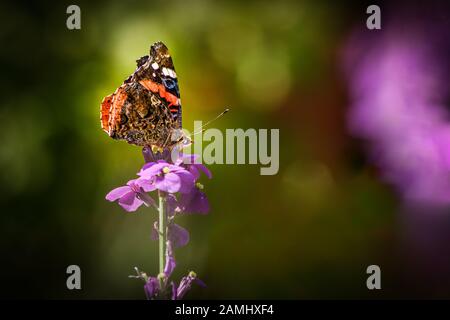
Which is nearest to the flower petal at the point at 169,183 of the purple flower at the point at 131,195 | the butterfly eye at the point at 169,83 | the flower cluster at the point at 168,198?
the flower cluster at the point at 168,198

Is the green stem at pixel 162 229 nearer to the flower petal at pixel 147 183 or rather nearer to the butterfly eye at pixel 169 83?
the flower petal at pixel 147 183

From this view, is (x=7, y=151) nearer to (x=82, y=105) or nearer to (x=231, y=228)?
(x=82, y=105)

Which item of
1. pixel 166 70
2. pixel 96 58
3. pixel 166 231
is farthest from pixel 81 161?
pixel 166 231

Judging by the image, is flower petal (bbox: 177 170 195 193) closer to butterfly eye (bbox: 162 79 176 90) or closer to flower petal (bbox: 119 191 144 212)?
flower petal (bbox: 119 191 144 212)

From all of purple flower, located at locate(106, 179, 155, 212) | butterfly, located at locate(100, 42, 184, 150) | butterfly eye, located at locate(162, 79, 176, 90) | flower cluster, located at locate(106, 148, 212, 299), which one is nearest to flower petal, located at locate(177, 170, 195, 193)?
flower cluster, located at locate(106, 148, 212, 299)

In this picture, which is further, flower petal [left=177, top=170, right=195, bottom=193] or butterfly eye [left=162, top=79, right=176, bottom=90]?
butterfly eye [left=162, top=79, right=176, bottom=90]

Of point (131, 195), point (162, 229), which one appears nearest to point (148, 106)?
point (131, 195)

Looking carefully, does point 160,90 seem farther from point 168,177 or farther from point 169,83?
point 168,177
